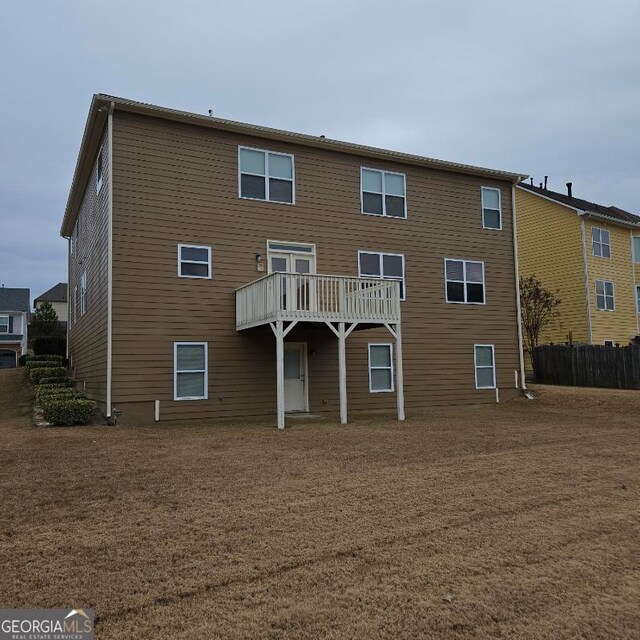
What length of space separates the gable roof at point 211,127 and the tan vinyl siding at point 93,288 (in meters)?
0.36

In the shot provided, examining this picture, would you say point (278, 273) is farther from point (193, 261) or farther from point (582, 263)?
point (582, 263)

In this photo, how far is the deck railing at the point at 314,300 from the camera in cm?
1200

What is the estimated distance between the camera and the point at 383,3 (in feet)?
47.1

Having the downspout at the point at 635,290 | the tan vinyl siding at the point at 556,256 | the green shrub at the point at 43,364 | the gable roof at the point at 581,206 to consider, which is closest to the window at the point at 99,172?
the green shrub at the point at 43,364

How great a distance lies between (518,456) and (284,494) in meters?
3.94

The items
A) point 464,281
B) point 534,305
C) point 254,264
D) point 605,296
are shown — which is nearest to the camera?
point 254,264

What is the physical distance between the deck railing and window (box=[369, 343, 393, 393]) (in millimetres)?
2516

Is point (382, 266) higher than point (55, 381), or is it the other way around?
point (382, 266)

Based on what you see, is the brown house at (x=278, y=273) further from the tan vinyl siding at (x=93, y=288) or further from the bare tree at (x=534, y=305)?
the bare tree at (x=534, y=305)

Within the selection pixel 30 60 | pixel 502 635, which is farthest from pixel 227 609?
pixel 30 60

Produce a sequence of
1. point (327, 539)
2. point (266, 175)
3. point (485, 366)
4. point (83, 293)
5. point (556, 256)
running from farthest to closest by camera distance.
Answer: point (556, 256), point (83, 293), point (485, 366), point (266, 175), point (327, 539)

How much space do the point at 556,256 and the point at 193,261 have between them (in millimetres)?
19212

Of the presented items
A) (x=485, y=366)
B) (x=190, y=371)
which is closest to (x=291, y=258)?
(x=190, y=371)

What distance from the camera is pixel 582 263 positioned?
2538 cm
